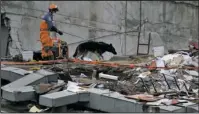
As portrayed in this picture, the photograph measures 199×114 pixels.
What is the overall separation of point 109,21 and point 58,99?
902cm

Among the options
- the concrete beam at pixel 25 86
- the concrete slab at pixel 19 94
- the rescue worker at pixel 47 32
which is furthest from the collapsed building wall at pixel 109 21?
the concrete slab at pixel 19 94

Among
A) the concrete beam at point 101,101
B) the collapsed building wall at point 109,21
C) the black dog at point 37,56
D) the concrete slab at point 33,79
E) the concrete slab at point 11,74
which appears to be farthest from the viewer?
the collapsed building wall at point 109,21

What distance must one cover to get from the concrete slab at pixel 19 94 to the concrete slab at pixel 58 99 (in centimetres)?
31

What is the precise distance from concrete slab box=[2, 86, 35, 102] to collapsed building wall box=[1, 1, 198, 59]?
509cm

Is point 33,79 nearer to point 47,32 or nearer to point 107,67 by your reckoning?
point 107,67

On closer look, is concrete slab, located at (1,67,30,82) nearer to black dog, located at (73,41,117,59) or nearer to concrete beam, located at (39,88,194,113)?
concrete beam, located at (39,88,194,113)

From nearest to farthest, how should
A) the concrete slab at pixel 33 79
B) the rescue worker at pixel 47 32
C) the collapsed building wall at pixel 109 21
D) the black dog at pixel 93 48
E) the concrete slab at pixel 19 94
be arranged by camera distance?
the concrete slab at pixel 19 94, the concrete slab at pixel 33 79, the rescue worker at pixel 47 32, the black dog at pixel 93 48, the collapsed building wall at pixel 109 21

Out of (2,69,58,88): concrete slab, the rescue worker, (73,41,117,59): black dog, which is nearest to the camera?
(2,69,58,88): concrete slab

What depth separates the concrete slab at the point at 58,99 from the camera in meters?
6.57

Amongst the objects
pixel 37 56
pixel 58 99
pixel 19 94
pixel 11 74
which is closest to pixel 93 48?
pixel 37 56

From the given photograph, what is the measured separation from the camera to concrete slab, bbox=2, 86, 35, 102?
6854 mm

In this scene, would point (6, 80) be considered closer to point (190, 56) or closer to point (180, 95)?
point (180, 95)

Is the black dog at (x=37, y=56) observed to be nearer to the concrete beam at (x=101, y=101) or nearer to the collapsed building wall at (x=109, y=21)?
the collapsed building wall at (x=109, y=21)

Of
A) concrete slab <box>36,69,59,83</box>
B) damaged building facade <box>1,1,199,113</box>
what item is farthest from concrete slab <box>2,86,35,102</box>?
concrete slab <box>36,69,59,83</box>
